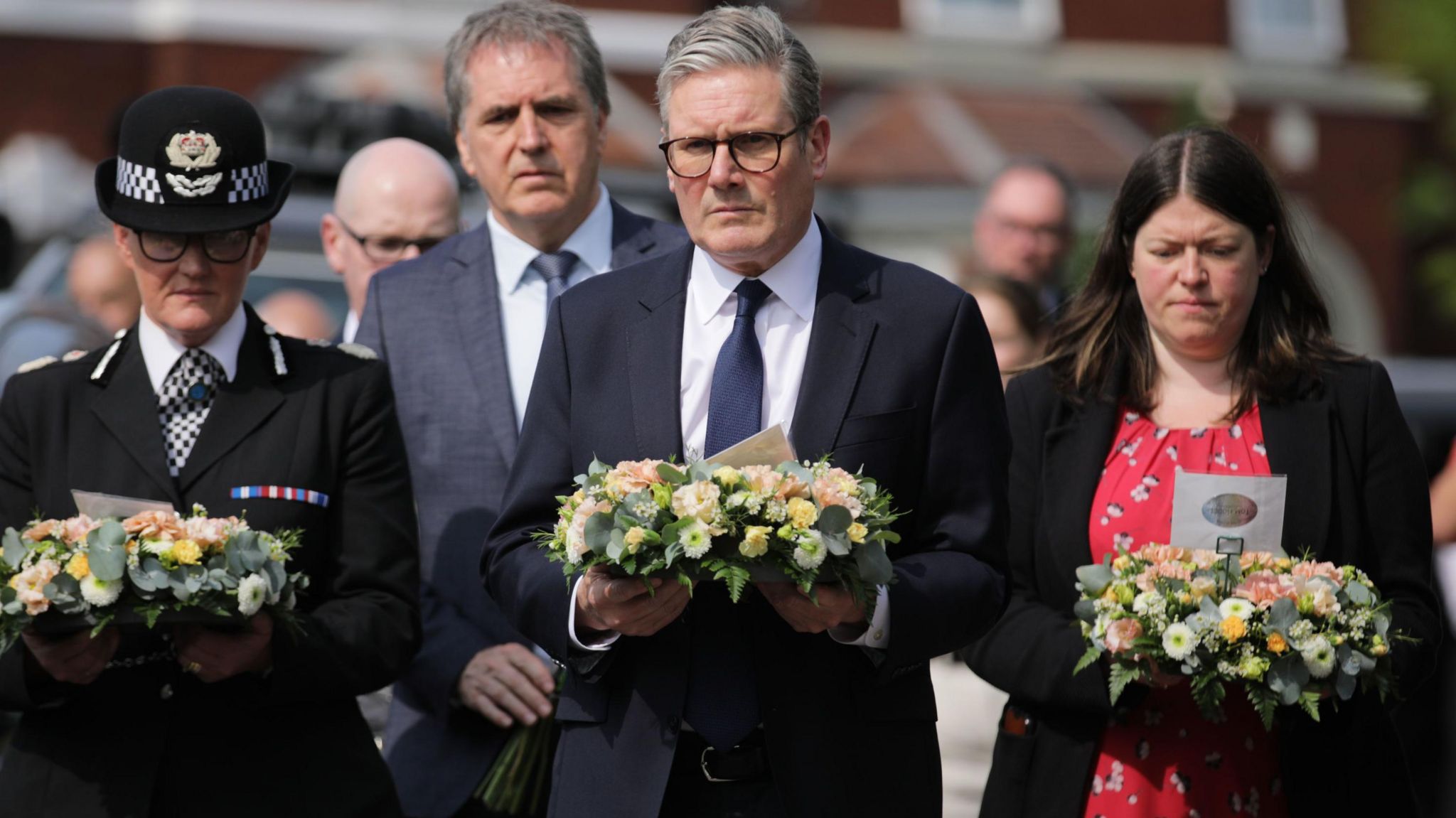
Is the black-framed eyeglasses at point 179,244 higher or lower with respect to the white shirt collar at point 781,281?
higher

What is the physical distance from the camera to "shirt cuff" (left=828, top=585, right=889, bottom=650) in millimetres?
3588

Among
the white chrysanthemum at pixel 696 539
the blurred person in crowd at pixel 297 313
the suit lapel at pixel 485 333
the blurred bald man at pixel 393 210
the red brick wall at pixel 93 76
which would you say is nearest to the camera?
the white chrysanthemum at pixel 696 539

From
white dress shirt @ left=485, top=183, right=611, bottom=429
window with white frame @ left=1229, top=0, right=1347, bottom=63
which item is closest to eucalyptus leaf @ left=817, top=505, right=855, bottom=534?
white dress shirt @ left=485, top=183, right=611, bottom=429

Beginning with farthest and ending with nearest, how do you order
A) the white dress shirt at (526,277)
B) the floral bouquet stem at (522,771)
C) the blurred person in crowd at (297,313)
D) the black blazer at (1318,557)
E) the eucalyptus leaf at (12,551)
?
the blurred person in crowd at (297,313) < the white dress shirt at (526,277) < the floral bouquet stem at (522,771) < the black blazer at (1318,557) < the eucalyptus leaf at (12,551)

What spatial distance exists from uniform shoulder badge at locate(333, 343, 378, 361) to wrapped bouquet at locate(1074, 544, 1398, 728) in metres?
1.72

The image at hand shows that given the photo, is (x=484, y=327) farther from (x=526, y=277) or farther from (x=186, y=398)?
(x=186, y=398)

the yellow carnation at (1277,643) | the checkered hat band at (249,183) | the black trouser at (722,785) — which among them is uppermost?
the checkered hat band at (249,183)

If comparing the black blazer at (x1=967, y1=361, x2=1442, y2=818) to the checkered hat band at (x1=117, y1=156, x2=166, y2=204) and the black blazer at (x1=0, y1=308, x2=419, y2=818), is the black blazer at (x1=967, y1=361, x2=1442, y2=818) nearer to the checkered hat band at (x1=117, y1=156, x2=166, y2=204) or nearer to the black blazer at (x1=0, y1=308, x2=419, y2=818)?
the black blazer at (x1=0, y1=308, x2=419, y2=818)

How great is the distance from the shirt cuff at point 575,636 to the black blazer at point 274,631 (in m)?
0.75

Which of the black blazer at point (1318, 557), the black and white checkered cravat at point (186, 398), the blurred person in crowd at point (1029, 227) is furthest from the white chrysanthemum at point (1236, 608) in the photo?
the blurred person in crowd at point (1029, 227)


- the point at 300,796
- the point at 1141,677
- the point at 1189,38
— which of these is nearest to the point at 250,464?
the point at 300,796

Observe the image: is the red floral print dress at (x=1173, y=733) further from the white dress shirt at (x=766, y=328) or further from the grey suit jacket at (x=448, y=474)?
the grey suit jacket at (x=448, y=474)

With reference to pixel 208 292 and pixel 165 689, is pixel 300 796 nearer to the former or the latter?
pixel 165 689

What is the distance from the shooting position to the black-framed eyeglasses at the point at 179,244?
14.2ft
